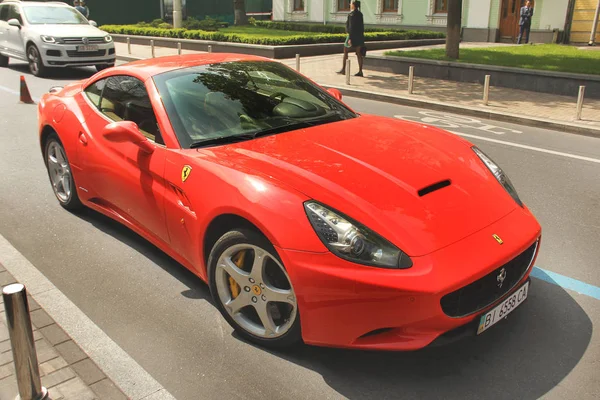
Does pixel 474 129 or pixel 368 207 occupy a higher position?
pixel 368 207

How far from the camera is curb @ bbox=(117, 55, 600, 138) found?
9.65 metres

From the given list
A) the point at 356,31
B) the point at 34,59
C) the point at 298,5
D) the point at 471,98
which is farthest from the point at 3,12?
the point at 298,5

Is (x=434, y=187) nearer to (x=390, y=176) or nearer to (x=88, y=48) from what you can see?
(x=390, y=176)

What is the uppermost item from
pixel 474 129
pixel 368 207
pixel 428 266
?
pixel 368 207

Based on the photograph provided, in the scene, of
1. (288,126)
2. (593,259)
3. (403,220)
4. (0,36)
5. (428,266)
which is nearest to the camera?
(428,266)

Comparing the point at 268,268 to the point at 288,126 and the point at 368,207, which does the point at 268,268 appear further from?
the point at 288,126

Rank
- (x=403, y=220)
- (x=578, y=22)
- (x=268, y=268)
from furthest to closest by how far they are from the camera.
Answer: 1. (x=578, y=22)
2. (x=268, y=268)
3. (x=403, y=220)

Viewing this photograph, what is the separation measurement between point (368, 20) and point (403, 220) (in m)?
29.7

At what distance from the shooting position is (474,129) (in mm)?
9852

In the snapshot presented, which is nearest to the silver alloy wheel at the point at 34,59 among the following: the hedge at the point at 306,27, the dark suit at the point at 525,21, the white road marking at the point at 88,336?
the white road marking at the point at 88,336

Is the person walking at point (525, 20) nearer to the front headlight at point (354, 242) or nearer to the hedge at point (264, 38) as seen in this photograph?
the hedge at point (264, 38)

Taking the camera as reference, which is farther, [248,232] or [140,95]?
[140,95]

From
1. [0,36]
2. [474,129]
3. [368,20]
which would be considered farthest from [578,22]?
[0,36]

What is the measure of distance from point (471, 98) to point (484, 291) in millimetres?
10204
